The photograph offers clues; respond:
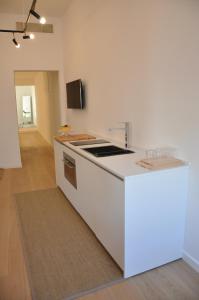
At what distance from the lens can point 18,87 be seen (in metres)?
11.8

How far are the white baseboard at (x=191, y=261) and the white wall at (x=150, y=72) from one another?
21mm

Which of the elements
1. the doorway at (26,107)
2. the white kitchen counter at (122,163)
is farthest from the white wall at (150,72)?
the doorway at (26,107)

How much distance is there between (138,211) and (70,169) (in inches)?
55.8

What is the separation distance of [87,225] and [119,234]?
87 centimetres

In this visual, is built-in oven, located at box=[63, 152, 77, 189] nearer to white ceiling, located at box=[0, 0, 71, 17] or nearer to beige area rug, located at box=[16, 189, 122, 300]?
beige area rug, located at box=[16, 189, 122, 300]

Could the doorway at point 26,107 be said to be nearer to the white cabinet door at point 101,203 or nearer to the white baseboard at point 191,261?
the white cabinet door at point 101,203

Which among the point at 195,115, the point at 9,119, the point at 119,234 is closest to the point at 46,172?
the point at 9,119

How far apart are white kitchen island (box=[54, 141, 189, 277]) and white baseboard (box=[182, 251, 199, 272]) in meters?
0.05

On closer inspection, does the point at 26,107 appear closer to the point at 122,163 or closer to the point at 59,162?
the point at 59,162

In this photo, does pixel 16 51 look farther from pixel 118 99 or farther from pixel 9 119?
pixel 118 99

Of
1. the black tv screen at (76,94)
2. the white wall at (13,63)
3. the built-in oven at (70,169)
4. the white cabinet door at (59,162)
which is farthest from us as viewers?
the white wall at (13,63)

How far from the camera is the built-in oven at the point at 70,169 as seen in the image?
2829mm

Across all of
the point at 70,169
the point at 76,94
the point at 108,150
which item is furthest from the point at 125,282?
the point at 76,94

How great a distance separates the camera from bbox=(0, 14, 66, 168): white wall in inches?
188
